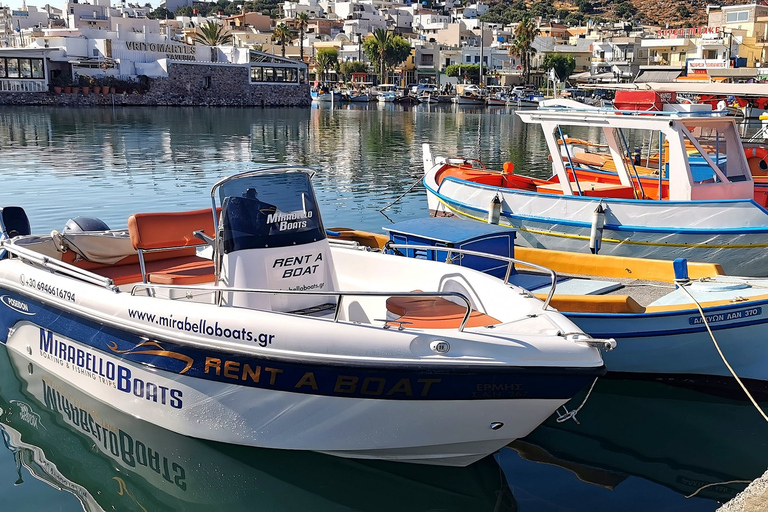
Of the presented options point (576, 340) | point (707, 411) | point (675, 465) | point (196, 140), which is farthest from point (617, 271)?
point (196, 140)

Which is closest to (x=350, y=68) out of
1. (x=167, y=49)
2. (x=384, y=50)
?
(x=384, y=50)

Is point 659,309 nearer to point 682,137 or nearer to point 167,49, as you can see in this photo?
point 682,137

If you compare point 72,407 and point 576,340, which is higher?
point 576,340

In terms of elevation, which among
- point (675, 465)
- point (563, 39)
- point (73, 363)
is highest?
point (563, 39)

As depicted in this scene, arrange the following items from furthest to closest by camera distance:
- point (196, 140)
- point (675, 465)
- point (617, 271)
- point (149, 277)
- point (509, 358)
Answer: point (196, 140) → point (617, 271) → point (149, 277) → point (675, 465) → point (509, 358)

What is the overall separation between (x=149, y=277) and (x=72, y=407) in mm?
1492

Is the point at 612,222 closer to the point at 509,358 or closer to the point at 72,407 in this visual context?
the point at 509,358

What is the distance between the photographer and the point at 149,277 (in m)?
8.09

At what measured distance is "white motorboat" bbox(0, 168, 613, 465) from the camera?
5.96 meters

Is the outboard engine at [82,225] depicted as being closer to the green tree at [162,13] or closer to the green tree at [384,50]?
the green tree at [384,50]

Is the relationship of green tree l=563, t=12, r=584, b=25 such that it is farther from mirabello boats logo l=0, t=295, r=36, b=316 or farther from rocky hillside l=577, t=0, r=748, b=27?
mirabello boats logo l=0, t=295, r=36, b=316

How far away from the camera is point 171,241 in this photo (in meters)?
8.44

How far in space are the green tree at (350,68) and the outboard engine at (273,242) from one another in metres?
104

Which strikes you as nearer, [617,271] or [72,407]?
[72,407]
